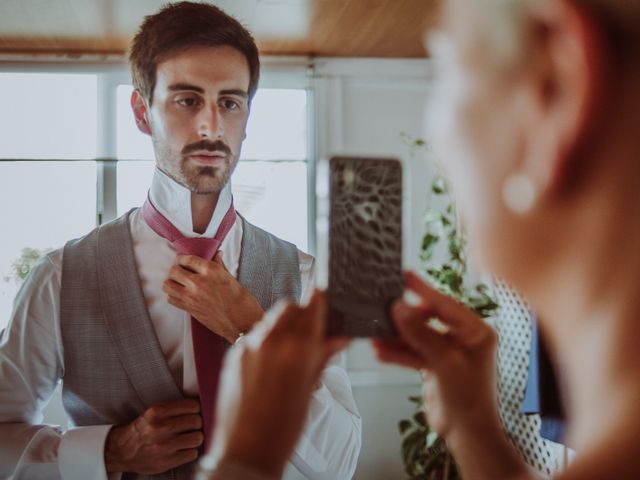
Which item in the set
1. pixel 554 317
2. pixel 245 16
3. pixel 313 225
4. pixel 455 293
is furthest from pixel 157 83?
pixel 313 225

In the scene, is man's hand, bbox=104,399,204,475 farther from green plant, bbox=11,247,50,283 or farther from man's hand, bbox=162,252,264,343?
green plant, bbox=11,247,50,283

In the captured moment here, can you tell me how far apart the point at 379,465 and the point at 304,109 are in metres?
2.03

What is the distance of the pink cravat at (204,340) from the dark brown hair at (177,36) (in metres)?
0.30

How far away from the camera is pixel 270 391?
1.77 ft

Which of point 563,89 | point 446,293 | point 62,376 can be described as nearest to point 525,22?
point 563,89

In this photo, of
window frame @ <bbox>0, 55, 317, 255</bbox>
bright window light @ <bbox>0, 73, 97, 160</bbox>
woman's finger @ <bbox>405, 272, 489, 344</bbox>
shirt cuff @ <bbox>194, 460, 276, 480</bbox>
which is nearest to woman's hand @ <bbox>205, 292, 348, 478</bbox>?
shirt cuff @ <bbox>194, 460, 276, 480</bbox>

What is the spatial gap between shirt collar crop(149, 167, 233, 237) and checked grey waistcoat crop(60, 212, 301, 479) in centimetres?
10

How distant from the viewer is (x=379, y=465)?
3654 mm

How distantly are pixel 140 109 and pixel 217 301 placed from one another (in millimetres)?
557

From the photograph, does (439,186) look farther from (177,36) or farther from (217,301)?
(217,301)

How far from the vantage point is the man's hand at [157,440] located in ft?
3.99

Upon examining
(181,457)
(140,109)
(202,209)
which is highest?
(140,109)

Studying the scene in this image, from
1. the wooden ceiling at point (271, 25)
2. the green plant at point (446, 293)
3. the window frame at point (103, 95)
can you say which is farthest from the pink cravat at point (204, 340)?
the window frame at point (103, 95)

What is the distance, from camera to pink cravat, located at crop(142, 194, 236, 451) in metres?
1.26
